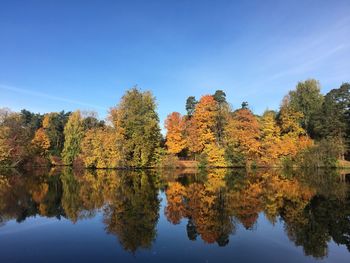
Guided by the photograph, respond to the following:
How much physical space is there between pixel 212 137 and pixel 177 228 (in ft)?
139

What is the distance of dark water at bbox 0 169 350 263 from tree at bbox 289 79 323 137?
144 feet

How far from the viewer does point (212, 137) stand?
53.9 metres

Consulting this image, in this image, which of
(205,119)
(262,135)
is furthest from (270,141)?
(205,119)

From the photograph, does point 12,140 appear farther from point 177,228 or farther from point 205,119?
point 177,228

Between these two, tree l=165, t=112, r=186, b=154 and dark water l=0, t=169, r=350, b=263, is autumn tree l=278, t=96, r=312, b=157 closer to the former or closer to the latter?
tree l=165, t=112, r=186, b=154

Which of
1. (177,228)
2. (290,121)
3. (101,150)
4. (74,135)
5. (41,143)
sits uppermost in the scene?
(290,121)

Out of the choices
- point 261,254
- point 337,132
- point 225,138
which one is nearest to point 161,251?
point 261,254

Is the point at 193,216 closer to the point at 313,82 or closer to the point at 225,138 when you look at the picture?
the point at 225,138

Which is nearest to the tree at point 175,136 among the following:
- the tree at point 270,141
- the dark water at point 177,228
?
the tree at point 270,141

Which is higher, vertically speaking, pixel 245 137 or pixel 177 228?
pixel 245 137

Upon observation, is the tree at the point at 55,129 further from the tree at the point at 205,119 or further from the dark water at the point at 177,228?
the dark water at the point at 177,228

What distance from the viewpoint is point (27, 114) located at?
302ft

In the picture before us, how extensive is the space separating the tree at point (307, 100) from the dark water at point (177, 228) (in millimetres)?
43975

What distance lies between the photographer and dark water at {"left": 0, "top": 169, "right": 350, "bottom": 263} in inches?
360
